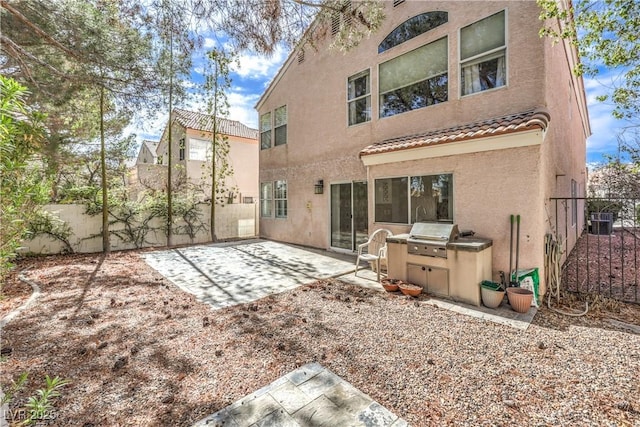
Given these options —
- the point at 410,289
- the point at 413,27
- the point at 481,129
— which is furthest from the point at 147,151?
the point at 481,129

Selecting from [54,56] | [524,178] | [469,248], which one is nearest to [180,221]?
[54,56]

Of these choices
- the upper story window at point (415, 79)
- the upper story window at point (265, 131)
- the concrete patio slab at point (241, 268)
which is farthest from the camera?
the upper story window at point (265, 131)

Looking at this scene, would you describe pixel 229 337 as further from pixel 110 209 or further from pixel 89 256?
pixel 110 209

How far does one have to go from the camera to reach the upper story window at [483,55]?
242 inches

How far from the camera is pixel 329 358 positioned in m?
3.48

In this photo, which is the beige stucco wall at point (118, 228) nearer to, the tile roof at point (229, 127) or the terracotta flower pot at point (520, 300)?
the tile roof at point (229, 127)

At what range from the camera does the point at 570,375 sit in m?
3.11

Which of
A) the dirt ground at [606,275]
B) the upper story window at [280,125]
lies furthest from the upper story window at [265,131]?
the dirt ground at [606,275]

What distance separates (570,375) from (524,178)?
3.45m

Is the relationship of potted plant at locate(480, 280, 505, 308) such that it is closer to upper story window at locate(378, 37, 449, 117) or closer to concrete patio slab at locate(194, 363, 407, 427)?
concrete patio slab at locate(194, 363, 407, 427)

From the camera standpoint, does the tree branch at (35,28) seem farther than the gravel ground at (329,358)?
Yes

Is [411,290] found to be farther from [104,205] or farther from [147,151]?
[147,151]

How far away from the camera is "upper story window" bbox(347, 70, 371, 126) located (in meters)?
9.09

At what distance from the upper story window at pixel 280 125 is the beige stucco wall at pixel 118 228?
409 cm
